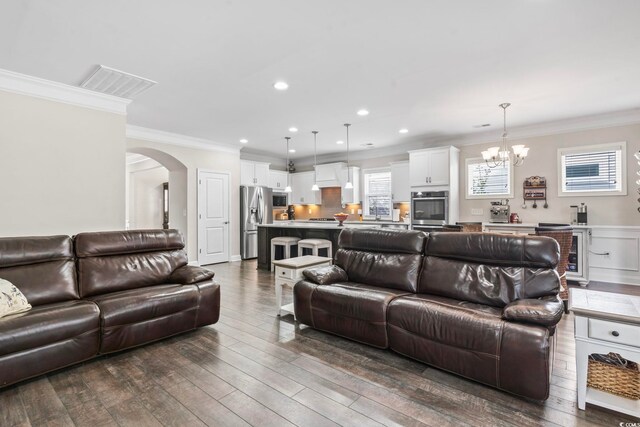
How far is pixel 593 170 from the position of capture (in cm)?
523

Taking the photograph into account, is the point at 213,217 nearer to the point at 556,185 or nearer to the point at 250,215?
the point at 250,215

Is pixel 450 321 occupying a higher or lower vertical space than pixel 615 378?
higher

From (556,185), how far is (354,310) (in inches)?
194

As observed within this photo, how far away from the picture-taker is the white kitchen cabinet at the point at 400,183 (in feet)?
23.2

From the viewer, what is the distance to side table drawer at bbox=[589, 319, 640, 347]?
1769mm

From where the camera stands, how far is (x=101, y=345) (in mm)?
2512

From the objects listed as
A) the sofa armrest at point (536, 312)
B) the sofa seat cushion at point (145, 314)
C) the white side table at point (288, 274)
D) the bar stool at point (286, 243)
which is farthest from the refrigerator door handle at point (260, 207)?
the sofa armrest at point (536, 312)

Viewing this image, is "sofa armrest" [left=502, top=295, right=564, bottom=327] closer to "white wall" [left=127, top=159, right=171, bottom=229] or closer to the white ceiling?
the white ceiling

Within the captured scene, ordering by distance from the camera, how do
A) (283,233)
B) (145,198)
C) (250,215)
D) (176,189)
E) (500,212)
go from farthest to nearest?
(145,198), (250,215), (176,189), (283,233), (500,212)

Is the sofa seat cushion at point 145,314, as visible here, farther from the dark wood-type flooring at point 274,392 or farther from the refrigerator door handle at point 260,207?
the refrigerator door handle at point 260,207

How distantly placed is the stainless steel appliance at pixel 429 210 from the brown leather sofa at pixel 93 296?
460cm

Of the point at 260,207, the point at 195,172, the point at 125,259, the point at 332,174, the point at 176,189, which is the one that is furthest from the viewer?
the point at 332,174

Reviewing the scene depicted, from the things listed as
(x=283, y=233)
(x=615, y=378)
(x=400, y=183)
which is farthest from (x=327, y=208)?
(x=615, y=378)

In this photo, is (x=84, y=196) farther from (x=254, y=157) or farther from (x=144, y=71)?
(x=254, y=157)
